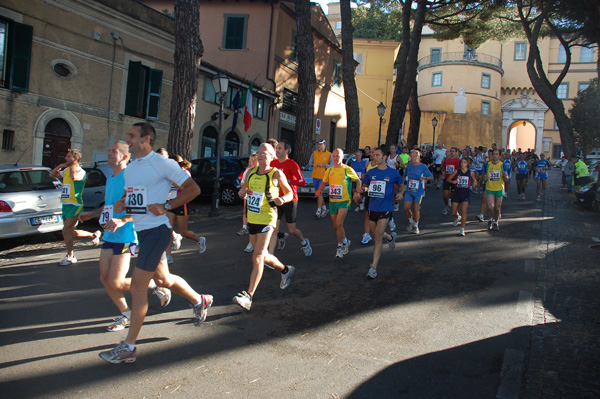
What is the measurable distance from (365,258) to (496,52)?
184 feet

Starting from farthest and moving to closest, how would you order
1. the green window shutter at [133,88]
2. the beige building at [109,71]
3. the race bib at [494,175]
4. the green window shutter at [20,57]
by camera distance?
the green window shutter at [133,88] → the beige building at [109,71] → the green window shutter at [20,57] → the race bib at [494,175]

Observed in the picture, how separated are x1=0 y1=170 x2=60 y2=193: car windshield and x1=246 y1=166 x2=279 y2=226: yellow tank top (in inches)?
209

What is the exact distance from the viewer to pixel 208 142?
2270cm

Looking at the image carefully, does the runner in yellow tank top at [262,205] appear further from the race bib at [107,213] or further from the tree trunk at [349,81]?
the tree trunk at [349,81]

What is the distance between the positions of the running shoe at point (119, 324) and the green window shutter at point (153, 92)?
15.3 m

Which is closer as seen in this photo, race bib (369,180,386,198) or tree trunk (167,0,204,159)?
race bib (369,180,386,198)

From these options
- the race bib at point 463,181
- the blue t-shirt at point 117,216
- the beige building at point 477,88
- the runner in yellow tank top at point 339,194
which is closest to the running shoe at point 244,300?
the blue t-shirt at point 117,216

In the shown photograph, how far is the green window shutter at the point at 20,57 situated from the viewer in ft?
46.9

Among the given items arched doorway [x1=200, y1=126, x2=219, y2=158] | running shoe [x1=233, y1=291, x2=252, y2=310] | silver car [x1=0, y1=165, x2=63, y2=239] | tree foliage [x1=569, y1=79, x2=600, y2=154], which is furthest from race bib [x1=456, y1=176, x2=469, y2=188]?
tree foliage [x1=569, y1=79, x2=600, y2=154]

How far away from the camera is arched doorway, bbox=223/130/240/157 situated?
23856 millimetres

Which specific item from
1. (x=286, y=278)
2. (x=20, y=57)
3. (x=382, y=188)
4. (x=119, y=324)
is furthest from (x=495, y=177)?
(x=20, y=57)

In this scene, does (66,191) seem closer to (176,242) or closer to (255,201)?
(176,242)

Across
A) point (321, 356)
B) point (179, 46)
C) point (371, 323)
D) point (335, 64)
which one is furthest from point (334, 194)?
point (335, 64)

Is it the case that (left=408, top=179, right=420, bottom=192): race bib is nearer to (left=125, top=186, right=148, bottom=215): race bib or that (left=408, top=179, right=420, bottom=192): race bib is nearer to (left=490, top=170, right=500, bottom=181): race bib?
(left=490, top=170, right=500, bottom=181): race bib
